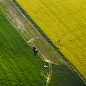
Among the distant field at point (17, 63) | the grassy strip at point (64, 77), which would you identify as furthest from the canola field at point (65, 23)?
the distant field at point (17, 63)

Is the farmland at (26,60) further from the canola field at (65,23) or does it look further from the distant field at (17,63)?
the canola field at (65,23)

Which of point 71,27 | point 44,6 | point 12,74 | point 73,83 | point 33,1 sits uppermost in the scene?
point 33,1

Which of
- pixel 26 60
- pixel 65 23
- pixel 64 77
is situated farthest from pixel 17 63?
pixel 65 23

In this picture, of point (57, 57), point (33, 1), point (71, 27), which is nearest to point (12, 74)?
point (57, 57)

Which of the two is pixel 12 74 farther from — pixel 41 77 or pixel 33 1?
pixel 33 1

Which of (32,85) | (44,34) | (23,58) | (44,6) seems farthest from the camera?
(44,6)

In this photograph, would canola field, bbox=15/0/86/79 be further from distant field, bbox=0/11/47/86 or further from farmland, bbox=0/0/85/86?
distant field, bbox=0/11/47/86

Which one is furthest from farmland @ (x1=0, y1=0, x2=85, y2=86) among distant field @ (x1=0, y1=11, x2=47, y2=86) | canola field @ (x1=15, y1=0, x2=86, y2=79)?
canola field @ (x1=15, y1=0, x2=86, y2=79)
